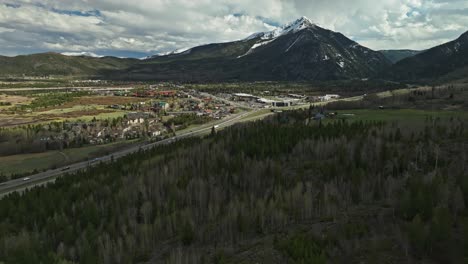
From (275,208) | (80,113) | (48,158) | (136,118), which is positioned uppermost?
(275,208)

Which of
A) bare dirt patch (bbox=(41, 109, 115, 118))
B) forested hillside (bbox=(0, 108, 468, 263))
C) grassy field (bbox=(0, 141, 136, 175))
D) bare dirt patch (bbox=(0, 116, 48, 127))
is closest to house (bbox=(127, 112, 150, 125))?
bare dirt patch (bbox=(41, 109, 115, 118))

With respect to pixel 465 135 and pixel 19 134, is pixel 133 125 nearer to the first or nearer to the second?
pixel 19 134

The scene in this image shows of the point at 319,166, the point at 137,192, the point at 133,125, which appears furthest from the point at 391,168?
the point at 133,125

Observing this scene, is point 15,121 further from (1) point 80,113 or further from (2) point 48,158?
(2) point 48,158

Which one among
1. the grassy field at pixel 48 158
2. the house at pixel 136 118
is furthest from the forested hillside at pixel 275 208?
the house at pixel 136 118

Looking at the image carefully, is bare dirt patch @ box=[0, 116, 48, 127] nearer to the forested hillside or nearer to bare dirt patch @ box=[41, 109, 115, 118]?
A: bare dirt patch @ box=[41, 109, 115, 118]

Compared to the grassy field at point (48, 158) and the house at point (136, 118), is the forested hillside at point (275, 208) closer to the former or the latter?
the grassy field at point (48, 158)

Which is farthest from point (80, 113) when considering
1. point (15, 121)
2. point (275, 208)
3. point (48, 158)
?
point (275, 208)
